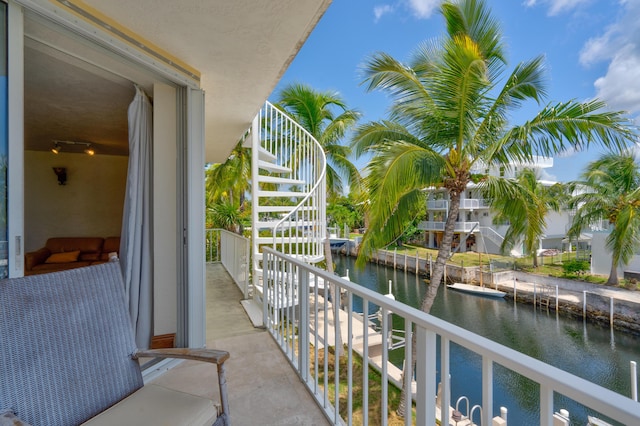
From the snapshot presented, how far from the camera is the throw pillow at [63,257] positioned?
4432mm

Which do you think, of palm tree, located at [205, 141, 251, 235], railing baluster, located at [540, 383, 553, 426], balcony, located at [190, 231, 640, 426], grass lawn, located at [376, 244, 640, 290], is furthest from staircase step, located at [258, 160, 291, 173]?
grass lawn, located at [376, 244, 640, 290]

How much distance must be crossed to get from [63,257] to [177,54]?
13.3 ft

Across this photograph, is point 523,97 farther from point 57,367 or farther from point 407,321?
point 57,367

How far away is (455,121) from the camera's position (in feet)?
16.4

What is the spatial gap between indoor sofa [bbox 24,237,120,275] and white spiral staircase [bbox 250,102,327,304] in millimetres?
2383

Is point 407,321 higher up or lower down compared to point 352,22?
lower down

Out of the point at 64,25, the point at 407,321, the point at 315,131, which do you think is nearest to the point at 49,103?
the point at 64,25

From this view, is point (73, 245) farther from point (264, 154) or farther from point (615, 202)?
point (615, 202)

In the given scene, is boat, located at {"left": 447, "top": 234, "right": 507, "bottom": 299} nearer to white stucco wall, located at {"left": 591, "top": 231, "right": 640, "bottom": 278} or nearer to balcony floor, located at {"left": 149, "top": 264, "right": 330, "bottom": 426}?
white stucco wall, located at {"left": 591, "top": 231, "right": 640, "bottom": 278}

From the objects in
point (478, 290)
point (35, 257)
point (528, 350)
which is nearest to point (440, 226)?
point (478, 290)

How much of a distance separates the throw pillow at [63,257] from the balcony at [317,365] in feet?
7.28

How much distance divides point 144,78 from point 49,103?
1574 mm

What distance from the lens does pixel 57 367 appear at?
1.20 metres

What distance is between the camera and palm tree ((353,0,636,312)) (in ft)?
14.5
